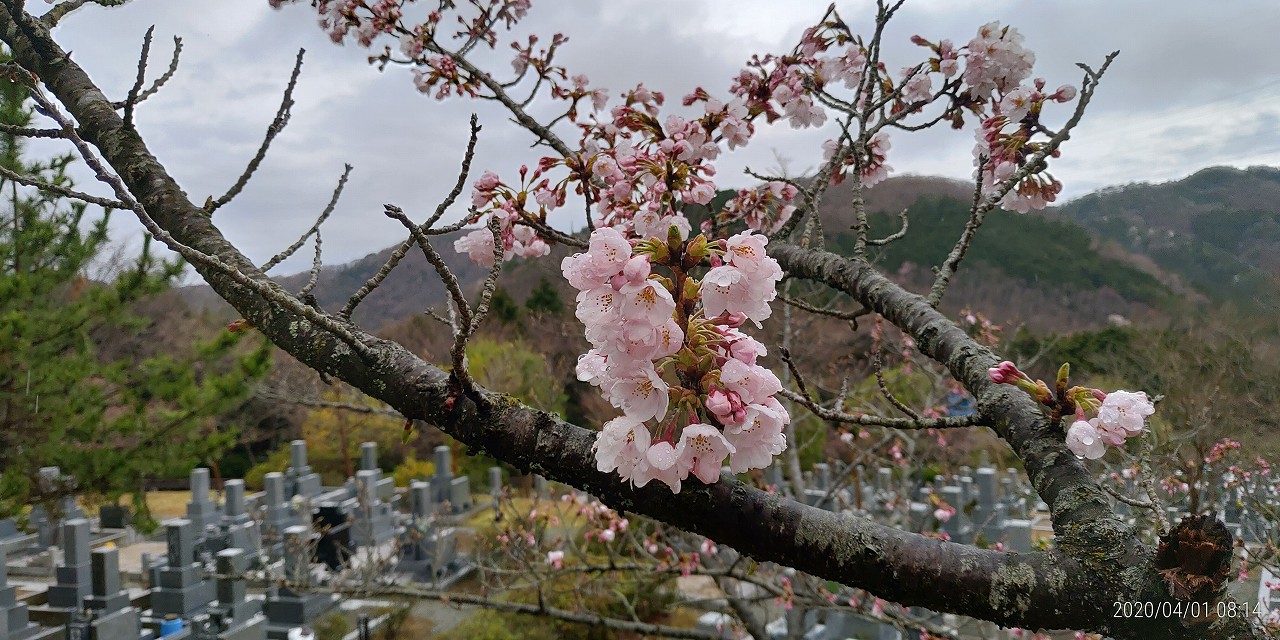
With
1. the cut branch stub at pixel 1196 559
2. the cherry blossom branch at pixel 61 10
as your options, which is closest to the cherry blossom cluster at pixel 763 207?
the cut branch stub at pixel 1196 559

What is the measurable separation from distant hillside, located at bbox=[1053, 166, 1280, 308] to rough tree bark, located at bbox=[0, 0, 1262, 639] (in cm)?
547

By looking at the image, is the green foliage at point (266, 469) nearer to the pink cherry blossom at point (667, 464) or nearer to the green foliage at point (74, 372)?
the green foliage at point (74, 372)

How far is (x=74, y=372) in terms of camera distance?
5.66 metres

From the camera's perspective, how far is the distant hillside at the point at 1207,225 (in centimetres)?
544

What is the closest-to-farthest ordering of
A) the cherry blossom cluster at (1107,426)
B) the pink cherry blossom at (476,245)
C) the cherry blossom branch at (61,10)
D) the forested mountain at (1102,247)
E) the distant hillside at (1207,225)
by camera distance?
the cherry blossom cluster at (1107,426) → the cherry blossom branch at (61,10) → the pink cherry blossom at (476,245) → the forested mountain at (1102,247) → the distant hillside at (1207,225)

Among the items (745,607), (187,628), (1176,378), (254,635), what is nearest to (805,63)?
(745,607)

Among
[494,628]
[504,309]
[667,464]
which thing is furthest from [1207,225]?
[504,309]

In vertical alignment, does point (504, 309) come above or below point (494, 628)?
above

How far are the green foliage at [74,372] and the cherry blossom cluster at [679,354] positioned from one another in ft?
20.0

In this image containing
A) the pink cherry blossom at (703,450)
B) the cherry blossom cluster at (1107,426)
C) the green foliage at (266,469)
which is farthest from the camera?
the green foliage at (266,469)

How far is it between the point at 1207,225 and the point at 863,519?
21.9 feet

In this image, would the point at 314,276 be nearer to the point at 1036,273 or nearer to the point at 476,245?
the point at 476,245

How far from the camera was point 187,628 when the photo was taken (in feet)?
16.7

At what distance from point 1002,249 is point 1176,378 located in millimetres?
1951
